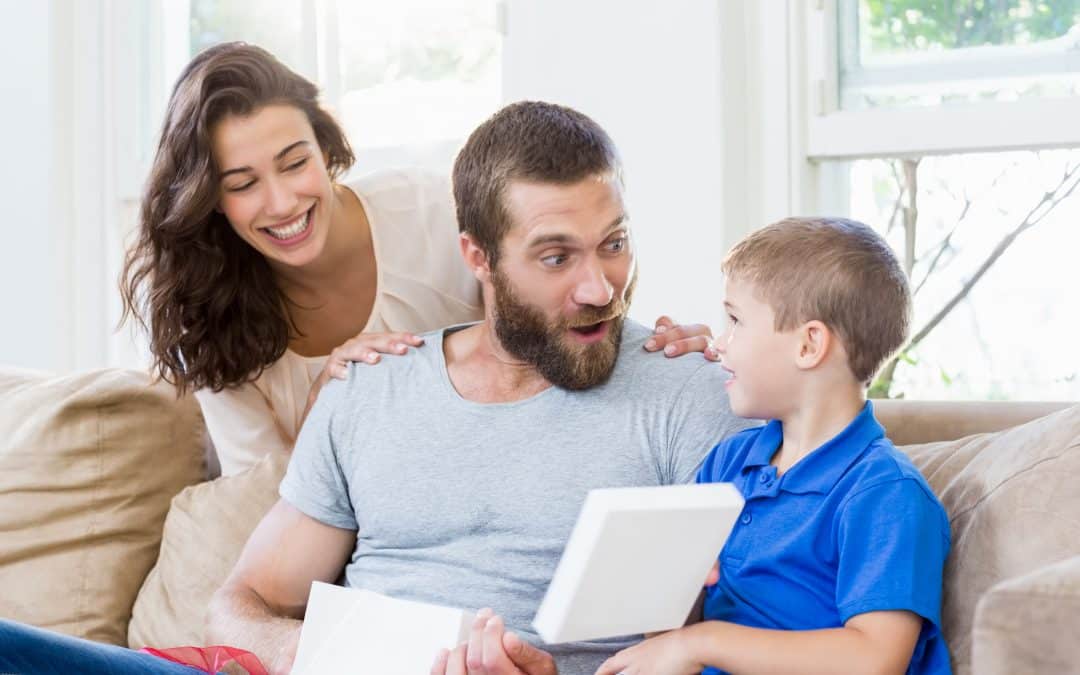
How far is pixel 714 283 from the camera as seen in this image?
99.8 inches

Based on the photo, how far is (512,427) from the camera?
1747 millimetres

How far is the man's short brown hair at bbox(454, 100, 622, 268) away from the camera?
5.59ft

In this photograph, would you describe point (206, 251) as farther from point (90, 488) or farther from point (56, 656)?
point (56, 656)

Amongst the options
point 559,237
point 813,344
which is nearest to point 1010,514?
point 813,344

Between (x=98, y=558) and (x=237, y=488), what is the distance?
345 mm

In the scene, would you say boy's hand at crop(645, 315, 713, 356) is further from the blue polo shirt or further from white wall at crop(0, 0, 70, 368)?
white wall at crop(0, 0, 70, 368)

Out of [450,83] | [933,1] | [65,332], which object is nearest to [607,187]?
[933,1]

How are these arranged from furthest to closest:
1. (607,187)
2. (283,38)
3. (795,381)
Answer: (283,38) → (607,187) → (795,381)

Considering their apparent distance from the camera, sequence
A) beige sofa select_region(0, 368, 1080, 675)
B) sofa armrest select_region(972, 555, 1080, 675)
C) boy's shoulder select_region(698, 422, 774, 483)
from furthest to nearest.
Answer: beige sofa select_region(0, 368, 1080, 675) < boy's shoulder select_region(698, 422, 774, 483) < sofa armrest select_region(972, 555, 1080, 675)

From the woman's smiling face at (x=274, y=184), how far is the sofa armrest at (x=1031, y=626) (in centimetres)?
135

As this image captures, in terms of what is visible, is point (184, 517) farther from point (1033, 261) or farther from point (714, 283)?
point (1033, 261)

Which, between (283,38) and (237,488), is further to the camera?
(283,38)

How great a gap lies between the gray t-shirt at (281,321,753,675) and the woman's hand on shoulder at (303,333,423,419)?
51mm

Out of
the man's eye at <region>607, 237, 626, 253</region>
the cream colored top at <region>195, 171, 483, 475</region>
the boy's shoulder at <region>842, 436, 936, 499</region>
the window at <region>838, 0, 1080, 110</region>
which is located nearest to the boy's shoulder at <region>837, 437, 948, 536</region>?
the boy's shoulder at <region>842, 436, 936, 499</region>
